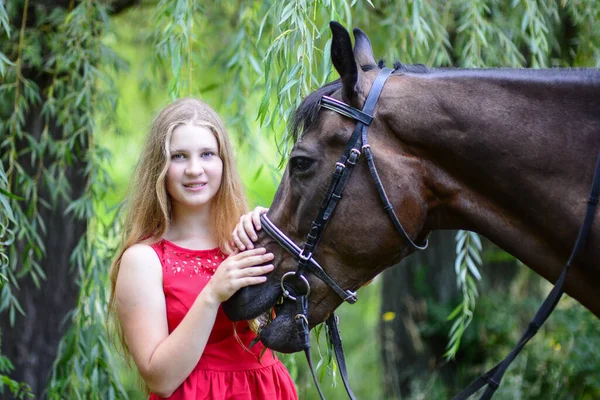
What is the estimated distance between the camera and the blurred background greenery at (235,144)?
10.2 ft

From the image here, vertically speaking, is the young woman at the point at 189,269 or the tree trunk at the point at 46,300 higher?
the young woman at the point at 189,269

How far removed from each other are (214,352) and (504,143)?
1108mm

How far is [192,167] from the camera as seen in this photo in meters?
2.34

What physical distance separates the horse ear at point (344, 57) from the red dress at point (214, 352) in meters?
0.78

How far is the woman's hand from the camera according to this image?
215cm

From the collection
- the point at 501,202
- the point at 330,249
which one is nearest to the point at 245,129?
the point at 330,249

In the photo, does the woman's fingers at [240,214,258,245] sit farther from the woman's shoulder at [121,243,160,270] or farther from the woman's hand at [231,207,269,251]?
the woman's shoulder at [121,243,160,270]

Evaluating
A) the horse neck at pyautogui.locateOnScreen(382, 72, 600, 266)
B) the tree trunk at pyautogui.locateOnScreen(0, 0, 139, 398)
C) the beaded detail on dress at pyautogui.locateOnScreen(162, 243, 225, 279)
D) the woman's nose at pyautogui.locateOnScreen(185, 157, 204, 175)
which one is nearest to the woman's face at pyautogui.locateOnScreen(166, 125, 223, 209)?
the woman's nose at pyautogui.locateOnScreen(185, 157, 204, 175)

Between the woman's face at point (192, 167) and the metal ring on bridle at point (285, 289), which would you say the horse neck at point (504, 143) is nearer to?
the metal ring on bridle at point (285, 289)

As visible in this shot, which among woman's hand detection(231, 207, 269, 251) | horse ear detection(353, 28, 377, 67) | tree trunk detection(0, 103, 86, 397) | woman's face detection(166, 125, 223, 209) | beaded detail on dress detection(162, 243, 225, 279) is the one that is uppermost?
horse ear detection(353, 28, 377, 67)

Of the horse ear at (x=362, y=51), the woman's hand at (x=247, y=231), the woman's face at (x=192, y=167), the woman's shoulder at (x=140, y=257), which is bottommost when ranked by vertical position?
the woman's shoulder at (x=140, y=257)

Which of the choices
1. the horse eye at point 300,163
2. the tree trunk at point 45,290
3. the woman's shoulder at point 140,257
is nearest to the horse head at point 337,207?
the horse eye at point 300,163

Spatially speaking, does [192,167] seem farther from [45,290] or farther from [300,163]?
[45,290]

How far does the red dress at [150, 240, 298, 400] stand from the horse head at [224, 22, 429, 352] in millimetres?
200
